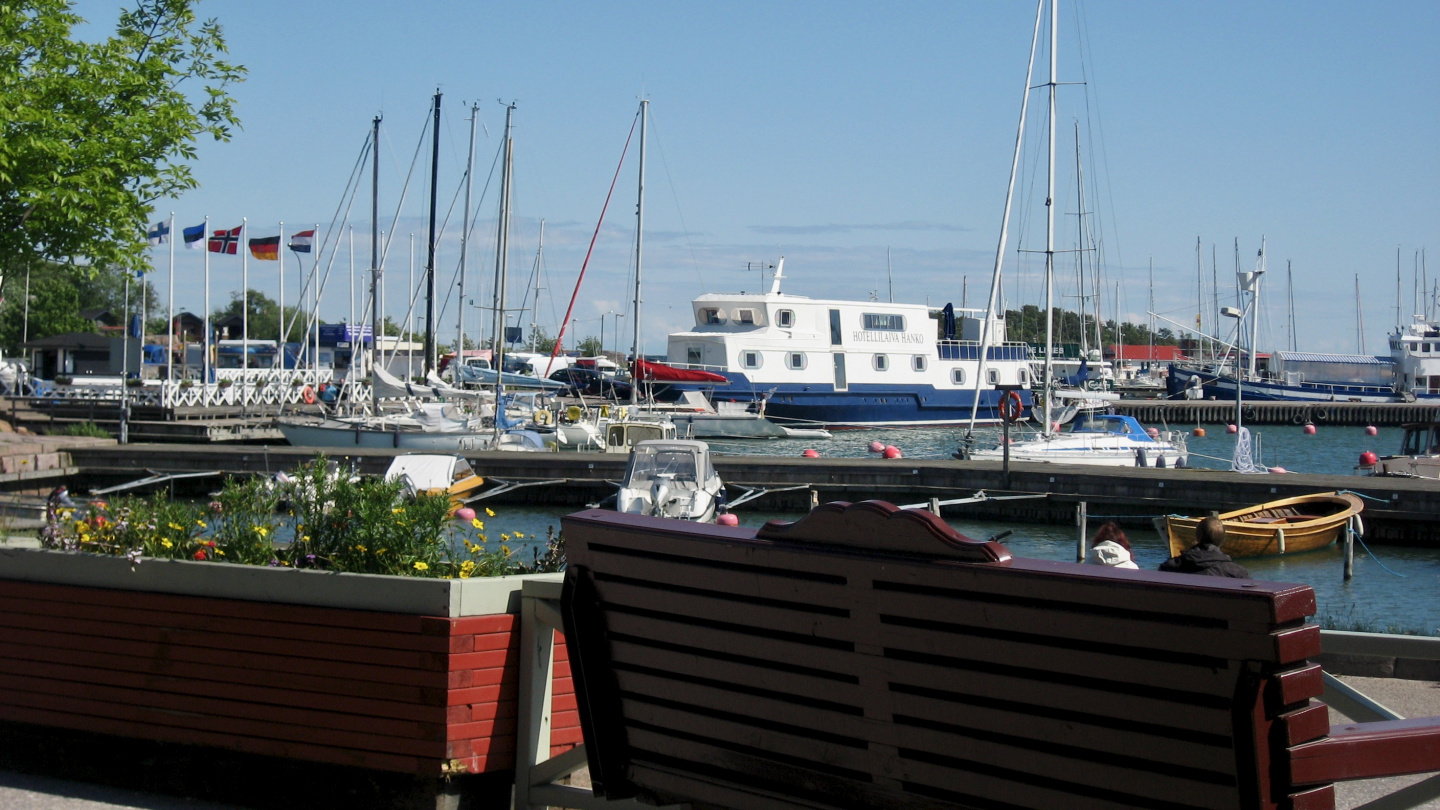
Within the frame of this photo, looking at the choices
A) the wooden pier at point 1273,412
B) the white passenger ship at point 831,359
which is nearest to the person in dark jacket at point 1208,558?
the white passenger ship at point 831,359

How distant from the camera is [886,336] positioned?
56.2 meters

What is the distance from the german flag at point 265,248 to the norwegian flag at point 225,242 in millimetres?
1014

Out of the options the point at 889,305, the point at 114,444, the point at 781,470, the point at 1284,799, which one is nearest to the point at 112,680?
the point at 1284,799

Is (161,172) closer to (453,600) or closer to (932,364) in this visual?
(453,600)

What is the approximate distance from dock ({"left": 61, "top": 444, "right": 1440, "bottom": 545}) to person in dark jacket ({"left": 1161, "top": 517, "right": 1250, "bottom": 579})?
50.8ft

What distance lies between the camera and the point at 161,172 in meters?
15.1

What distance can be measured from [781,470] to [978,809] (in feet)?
77.7

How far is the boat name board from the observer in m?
55.5

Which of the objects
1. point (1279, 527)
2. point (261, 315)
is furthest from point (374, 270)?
point (261, 315)

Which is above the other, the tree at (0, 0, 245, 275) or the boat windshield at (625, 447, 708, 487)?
the tree at (0, 0, 245, 275)

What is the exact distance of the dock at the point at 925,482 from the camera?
22.9m

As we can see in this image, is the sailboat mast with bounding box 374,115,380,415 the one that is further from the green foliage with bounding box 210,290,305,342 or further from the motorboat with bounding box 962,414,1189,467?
the green foliage with bounding box 210,290,305,342

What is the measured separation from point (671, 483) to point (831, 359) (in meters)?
34.5

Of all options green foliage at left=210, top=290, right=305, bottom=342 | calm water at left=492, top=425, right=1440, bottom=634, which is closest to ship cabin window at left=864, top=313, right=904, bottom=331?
calm water at left=492, top=425, right=1440, bottom=634
